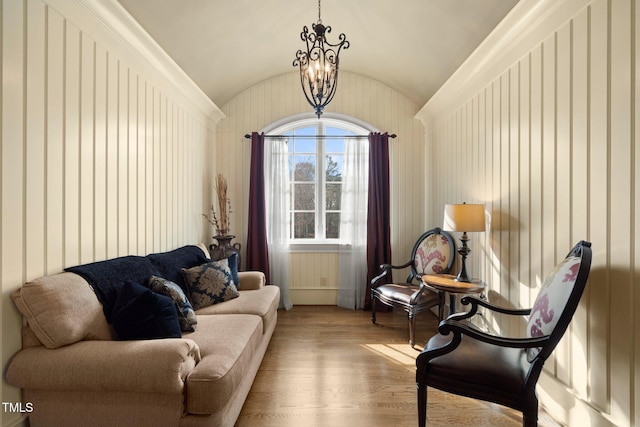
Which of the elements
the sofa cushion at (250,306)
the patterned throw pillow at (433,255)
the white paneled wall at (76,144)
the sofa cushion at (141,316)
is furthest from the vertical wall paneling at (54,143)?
the patterned throw pillow at (433,255)

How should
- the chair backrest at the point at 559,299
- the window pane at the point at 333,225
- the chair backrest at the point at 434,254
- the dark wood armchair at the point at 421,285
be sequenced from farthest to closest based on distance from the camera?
the window pane at the point at 333,225, the chair backrest at the point at 434,254, the dark wood armchair at the point at 421,285, the chair backrest at the point at 559,299

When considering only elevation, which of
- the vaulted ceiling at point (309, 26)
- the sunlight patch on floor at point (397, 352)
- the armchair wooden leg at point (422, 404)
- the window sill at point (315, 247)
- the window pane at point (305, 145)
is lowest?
the sunlight patch on floor at point (397, 352)

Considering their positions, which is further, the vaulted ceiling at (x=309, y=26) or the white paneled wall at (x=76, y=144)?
the vaulted ceiling at (x=309, y=26)

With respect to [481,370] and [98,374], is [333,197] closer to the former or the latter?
[481,370]

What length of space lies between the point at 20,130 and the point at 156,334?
126 cm

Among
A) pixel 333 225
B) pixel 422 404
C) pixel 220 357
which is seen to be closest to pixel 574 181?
pixel 422 404

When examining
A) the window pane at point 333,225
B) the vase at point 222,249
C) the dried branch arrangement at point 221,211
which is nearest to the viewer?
the vase at point 222,249

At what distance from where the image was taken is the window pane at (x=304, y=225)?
14.2ft

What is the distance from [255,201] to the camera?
4.11 m

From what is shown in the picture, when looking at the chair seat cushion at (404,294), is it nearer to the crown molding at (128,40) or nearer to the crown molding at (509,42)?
the crown molding at (509,42)

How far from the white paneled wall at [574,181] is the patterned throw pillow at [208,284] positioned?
2346 millimetres

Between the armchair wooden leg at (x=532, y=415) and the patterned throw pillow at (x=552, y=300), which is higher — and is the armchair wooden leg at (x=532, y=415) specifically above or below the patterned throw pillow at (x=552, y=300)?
below

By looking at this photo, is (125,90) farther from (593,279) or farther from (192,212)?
(593,279)

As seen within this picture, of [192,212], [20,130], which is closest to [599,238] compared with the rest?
[20,130]
